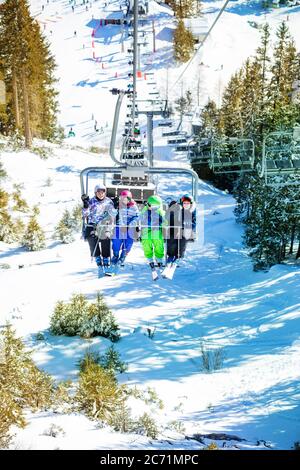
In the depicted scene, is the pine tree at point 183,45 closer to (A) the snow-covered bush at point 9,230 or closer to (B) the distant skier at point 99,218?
(A) the snow-covered bush at point 9,230

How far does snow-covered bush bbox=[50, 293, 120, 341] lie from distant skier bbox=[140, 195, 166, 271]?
6.44m

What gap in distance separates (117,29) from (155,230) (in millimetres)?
106097

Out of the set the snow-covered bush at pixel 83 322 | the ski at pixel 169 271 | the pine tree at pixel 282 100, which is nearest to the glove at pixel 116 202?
the ski at pixel 169 271

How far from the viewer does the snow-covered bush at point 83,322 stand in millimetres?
17578

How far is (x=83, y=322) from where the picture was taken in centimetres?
1766

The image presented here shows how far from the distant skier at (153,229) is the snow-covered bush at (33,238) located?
1503 cm

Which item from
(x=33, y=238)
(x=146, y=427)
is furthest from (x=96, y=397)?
(x=33, y=238)

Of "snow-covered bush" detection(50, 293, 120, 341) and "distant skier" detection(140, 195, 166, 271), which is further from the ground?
"distant skier" detection(140, 195, 166, 271)

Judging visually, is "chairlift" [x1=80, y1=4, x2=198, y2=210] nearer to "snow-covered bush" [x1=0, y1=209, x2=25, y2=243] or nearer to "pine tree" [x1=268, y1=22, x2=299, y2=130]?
"pine tree" [x1=268, y1=22, x2=299, y2=130]

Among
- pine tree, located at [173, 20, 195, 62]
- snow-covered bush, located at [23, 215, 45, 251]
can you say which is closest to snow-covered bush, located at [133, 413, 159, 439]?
snow-covered bush, located at [23, 215, 45, 251]

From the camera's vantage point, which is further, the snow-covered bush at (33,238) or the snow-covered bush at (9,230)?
the snow-covered bush at (9,230)

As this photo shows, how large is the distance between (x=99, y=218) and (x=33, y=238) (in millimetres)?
15338

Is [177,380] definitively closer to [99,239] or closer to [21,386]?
[21,386]

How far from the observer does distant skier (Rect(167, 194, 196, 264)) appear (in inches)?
424
